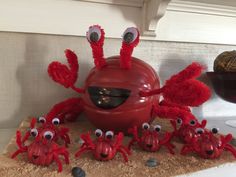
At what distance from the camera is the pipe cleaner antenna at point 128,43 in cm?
51

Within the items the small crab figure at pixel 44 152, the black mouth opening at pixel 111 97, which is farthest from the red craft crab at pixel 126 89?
the small crab figure at pixel 44 152

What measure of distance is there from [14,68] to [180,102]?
0.40 meters

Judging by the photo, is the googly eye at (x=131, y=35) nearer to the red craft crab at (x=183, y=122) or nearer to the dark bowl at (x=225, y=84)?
the red craft crab at (x=183, y=122)

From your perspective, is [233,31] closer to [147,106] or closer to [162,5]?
[162,5]

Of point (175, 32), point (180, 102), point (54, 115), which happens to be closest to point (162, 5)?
point (175, 32)

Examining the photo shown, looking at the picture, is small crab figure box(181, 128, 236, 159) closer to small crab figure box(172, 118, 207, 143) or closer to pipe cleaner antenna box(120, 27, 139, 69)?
small crab figure box(172, 118, 207, 143)

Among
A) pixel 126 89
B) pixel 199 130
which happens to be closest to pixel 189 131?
pixel 199 130

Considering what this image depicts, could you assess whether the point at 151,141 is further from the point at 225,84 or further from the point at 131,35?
the point at 225,84

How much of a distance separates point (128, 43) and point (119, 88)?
0.09m

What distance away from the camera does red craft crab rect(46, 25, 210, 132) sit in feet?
1.70

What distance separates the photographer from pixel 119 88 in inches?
20.5

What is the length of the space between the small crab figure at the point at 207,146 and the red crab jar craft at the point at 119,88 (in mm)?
117

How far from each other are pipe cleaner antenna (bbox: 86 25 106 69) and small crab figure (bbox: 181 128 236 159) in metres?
0.24

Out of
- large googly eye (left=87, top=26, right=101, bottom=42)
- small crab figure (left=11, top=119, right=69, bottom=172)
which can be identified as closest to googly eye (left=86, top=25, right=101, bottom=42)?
large googly eye (left=87, top=26, right=101, bottom=42)
